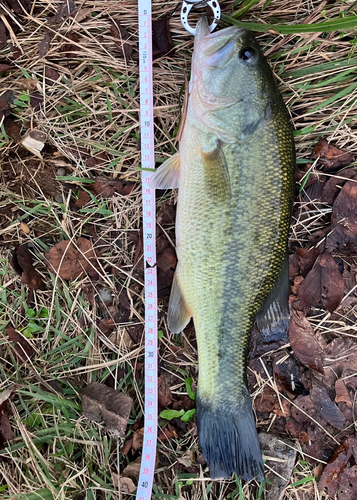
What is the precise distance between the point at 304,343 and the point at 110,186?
1.93m

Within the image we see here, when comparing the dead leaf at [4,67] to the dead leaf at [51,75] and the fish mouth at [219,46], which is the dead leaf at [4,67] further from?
the fish mouth at [219,46]

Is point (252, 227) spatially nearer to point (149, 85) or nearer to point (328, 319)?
point (328, 319)

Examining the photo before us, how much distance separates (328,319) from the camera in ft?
9.00

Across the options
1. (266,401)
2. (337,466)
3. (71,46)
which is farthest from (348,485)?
(71,46)

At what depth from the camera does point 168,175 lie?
2414mm

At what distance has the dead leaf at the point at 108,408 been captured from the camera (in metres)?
2.56

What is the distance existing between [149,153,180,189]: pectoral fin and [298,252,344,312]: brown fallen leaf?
125 cm

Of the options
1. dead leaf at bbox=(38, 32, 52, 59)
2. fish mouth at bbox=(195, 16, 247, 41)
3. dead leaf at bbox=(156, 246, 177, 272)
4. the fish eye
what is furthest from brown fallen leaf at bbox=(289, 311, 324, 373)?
dead leaf at bbox=(38, 32, 52, 59)

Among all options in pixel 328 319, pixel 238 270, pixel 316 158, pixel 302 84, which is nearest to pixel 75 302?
pixel 238 270

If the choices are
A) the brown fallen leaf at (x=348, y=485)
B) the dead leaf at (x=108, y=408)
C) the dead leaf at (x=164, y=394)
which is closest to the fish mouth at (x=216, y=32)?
the dead leaf at (x=164, y=394)

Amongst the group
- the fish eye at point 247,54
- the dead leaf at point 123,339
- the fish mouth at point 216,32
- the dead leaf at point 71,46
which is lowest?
the dead leaf at point 123,339

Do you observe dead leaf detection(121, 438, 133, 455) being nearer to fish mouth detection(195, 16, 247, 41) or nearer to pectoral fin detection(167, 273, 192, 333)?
pectoral fin detection(167, 273, 192, 333)

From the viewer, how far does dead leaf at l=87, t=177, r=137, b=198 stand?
2709mm

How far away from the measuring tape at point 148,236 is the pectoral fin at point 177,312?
21cm
